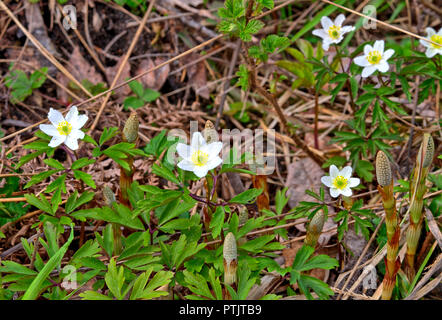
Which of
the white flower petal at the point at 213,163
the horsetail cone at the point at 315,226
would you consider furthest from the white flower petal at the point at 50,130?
the horsetail cone at the point at 315,226

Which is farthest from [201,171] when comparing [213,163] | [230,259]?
[230,259]

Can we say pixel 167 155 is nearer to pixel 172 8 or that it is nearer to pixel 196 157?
pixel 196 157

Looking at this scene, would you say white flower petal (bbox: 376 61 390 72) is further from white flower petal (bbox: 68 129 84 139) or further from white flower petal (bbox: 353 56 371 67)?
white flower petal (bbox: 68 129 84 139)

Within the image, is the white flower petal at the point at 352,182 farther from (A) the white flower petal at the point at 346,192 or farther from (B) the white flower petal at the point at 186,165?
(B) the white flower petal at the point at 186,165

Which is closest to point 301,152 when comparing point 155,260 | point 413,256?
point 413,256

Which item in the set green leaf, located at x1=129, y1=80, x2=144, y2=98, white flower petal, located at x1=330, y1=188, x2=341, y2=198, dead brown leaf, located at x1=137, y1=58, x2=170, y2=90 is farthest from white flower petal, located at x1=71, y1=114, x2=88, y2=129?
dead brown leaf, located at x1=137, y1=58, x2=170, y2=90

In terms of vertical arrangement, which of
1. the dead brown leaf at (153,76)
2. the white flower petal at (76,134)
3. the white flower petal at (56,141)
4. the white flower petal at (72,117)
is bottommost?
the white flower petal at (56,141)

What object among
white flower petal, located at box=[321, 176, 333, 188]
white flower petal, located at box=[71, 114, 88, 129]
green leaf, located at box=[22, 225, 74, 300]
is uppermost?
white flower petal, located at box=[71, 114, 88, 129]
